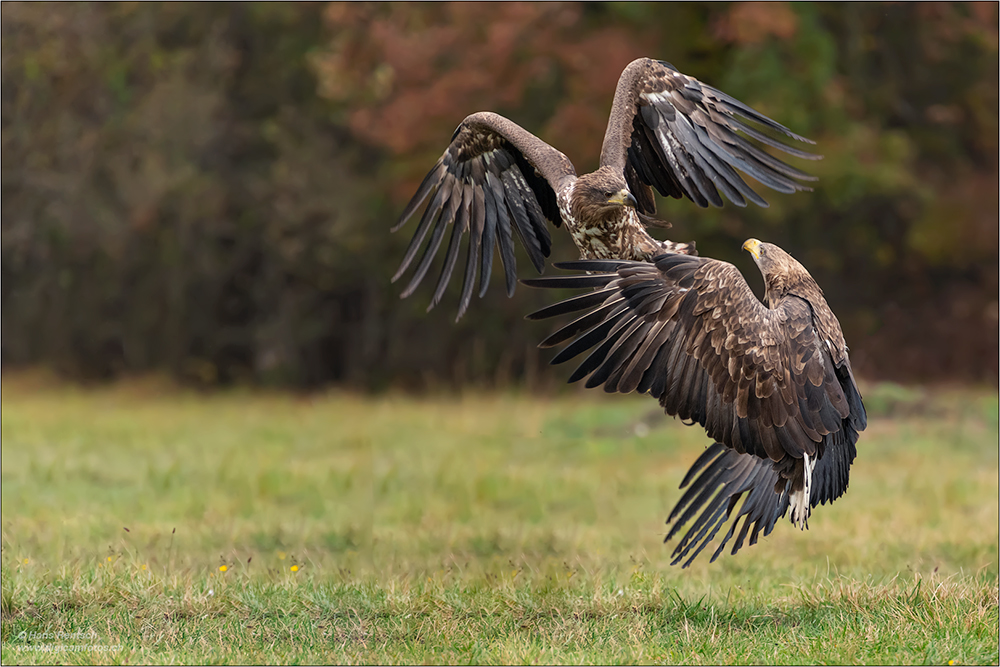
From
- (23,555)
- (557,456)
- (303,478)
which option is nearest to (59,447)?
(303,478)

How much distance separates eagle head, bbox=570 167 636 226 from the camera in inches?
197

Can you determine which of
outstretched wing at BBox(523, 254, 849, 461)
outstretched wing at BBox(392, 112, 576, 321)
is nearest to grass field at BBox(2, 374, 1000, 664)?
outstretched wing at BBox(523, 254, 849, 461)

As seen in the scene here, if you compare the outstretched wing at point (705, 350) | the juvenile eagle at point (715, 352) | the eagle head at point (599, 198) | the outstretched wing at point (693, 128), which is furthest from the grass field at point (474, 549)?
→ the outstretched wing at point (693, 128)

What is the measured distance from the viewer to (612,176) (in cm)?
519

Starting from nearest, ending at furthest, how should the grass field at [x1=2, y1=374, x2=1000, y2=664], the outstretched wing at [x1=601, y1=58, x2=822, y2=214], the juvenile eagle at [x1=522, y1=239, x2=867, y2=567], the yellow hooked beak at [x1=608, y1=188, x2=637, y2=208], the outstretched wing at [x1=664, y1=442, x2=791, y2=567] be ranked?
the juvenile eagle at [x1=522, y1=239, x2=867, y2=567], the yellow hooked beak at [x1=608, y1=188, x2=637, y2=208], the grass field at [x1=2, y1=374, x2=1000, y2=664], the outstretched wing at [x1=664, y1=442, x2=791, y2=567], the outstretched wing at [x1=601, y1=58, x2=822, y2=214]

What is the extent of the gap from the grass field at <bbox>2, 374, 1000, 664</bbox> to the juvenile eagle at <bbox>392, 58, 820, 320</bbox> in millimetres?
1616

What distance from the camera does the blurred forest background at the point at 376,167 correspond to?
610 inches

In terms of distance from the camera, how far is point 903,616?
17.2ft

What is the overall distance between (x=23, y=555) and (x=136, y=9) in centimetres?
1447

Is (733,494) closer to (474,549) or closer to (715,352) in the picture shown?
(715,352)

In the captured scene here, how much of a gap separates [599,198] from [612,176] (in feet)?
0.64

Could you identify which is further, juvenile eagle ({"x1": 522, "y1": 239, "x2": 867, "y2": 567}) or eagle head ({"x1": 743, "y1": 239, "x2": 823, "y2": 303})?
eagle head ({"x1": 743, "y1": 239, "x2": 823, "y2": 303})

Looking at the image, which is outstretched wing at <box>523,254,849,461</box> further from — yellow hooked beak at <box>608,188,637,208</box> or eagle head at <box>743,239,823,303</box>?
eagle head at <box>743,239,823,303</box>

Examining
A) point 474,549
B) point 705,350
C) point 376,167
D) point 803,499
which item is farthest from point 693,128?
point 376,167
